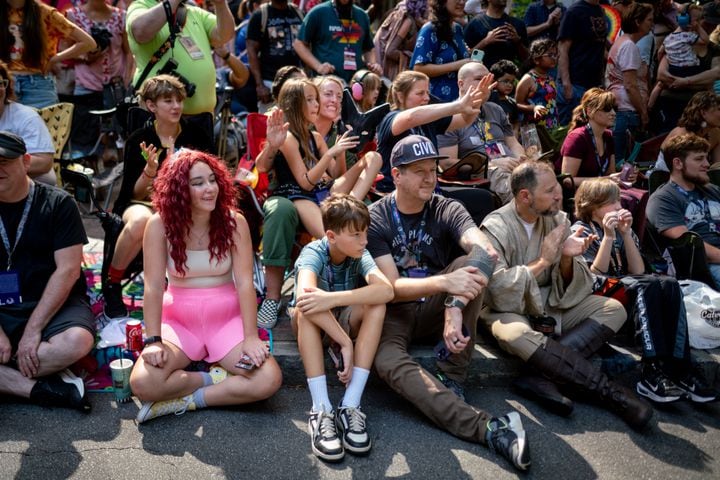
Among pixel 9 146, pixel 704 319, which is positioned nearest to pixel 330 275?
pixel 9 146

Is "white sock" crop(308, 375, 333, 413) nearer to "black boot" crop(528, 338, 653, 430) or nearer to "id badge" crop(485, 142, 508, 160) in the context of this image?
"black boot" crop(528, 338, 653, 430)

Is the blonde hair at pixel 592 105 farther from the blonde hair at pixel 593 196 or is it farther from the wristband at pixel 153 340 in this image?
the wristband at pixel 153 340

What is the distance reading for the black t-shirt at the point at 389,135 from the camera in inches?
204

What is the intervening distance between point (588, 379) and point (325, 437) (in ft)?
5.02

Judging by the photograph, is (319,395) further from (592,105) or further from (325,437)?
(592,105)

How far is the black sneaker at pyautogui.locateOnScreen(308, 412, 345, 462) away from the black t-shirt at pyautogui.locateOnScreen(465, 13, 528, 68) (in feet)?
16.4

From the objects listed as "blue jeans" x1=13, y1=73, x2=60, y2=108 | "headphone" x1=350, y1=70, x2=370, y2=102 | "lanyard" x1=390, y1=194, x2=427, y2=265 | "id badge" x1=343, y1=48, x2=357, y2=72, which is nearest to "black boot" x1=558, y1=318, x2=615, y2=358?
"lanyard" x1=390, y1=194, x2=427, y2=265

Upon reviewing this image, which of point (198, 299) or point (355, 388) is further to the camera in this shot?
point (198, 299)

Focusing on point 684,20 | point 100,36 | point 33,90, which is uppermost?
point 100,36

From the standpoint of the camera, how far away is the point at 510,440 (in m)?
3.44

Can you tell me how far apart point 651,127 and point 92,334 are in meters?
6.61

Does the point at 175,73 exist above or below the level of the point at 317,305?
above

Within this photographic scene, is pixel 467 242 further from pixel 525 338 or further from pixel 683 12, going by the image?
pixel 683 12

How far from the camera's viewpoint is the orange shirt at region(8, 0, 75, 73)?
562 cm
